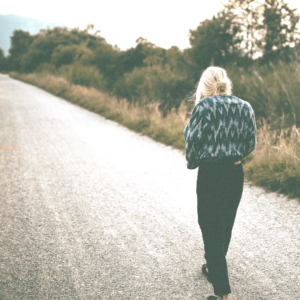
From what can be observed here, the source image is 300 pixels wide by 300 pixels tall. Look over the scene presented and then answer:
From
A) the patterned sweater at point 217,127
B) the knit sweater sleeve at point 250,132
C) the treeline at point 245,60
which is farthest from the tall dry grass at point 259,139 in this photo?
the patterned sweater at point 217,127

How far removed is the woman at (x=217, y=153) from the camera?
237cm

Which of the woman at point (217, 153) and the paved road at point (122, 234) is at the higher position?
the woman at point (217, 153)

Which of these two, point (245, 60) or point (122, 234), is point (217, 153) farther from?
point (245, 60)

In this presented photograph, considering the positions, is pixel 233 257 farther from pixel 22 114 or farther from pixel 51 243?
pixel 22 114

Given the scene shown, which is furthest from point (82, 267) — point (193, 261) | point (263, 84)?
point (263, 84)

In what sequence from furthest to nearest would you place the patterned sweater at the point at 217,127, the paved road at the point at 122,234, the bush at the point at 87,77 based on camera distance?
the bush at the point at 87,77
the paved road at the point at 122,234
the patterned sweater at the point at 217,127

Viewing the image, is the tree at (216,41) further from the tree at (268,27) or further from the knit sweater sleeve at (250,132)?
the knit sweater sleeve at (250,132)

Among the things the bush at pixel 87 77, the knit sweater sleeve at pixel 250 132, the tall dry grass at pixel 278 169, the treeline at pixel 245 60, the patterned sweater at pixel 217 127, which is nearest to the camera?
the patterned sweater at pixel 217 127

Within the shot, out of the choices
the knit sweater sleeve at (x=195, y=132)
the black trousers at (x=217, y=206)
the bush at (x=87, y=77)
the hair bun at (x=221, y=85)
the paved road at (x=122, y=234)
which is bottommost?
the paved road at (x=122, y=234)

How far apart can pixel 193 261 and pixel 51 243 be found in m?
1.51

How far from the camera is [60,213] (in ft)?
13.6

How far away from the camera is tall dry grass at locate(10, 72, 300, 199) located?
5.05 metres

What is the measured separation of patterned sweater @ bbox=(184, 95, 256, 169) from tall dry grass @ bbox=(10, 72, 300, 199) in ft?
8.97

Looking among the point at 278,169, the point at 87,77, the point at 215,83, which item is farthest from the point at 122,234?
the point at 87,77
